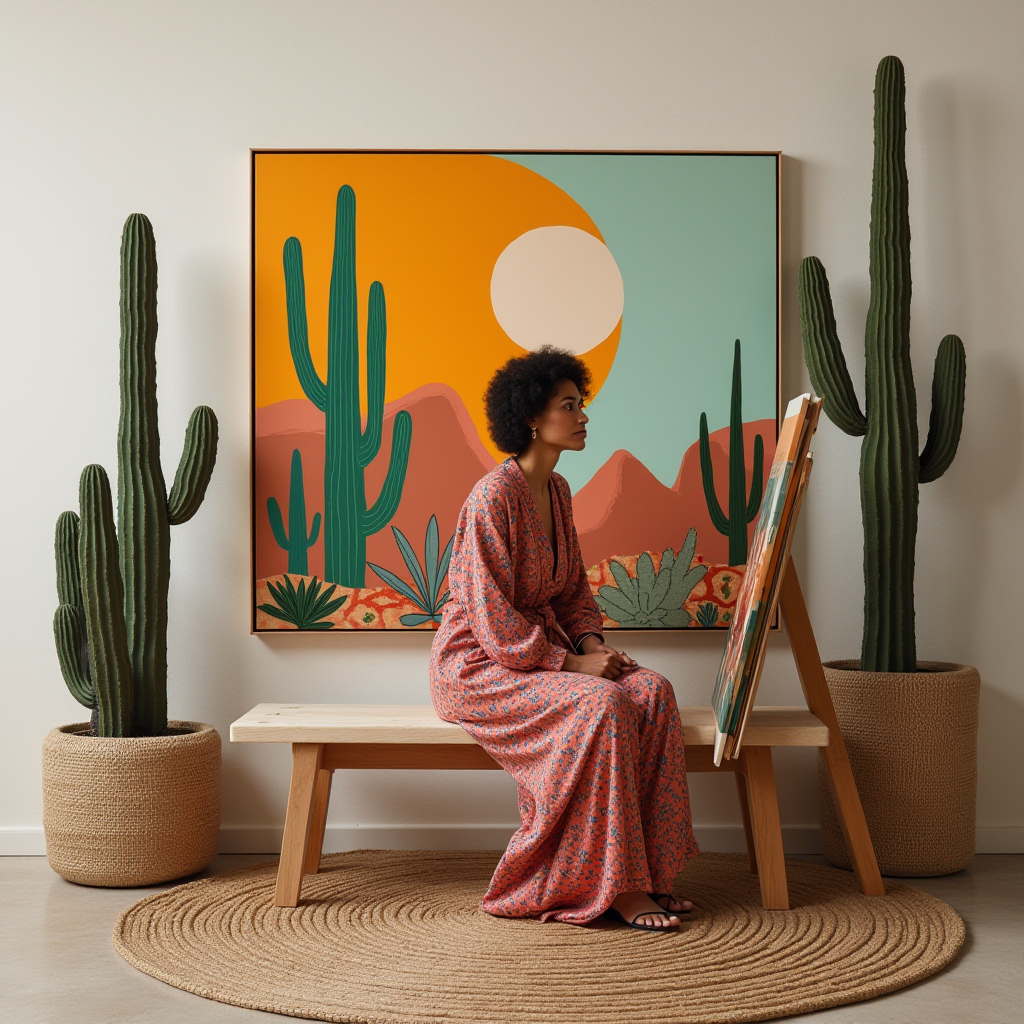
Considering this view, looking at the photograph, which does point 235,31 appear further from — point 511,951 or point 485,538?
point 511,951

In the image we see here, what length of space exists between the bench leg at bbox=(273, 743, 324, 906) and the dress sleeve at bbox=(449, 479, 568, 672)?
20.5 inches

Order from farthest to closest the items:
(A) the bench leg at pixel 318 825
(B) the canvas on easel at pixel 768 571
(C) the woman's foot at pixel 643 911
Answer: (A) the bench leg at pixel 318 825, (C) the woman's foot at pixel 643 911, (B) the canvas on easel at pixel 768 571

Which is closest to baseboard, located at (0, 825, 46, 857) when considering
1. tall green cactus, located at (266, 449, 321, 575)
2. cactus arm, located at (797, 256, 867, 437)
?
tall green cactus, located at (266, 449, 321, 575)

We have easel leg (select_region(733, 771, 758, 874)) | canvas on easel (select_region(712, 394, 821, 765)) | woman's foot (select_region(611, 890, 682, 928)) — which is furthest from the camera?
easel leg (select_region(733, 771, 758, 874))

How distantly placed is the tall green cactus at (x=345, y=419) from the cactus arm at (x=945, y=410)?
1.53 meters

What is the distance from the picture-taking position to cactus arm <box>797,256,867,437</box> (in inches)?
118

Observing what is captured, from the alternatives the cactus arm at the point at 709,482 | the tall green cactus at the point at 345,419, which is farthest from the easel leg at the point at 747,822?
the tall green cactus at the point at 345,419

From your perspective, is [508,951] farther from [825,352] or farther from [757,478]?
[825,352]

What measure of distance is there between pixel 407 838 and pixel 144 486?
131cm

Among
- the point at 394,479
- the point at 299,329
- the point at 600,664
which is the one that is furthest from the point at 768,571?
the point at 299,329

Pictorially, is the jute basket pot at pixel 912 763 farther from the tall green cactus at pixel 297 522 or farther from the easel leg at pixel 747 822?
the tall green cactus at pixel 297 522

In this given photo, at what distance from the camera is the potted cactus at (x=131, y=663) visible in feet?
9.02

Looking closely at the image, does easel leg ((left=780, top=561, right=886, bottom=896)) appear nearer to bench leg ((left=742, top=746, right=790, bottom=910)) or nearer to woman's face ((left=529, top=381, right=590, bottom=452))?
bench leg ((left=742, top=746, right=790, bottom=910))

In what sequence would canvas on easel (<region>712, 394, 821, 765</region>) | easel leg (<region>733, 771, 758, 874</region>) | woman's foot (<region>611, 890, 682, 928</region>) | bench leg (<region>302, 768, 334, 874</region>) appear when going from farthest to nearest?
easel leg (<region>733, 771, 758, 874</region>) → bench leg (<region>302, 768, 334, 874</region>) → woman's foot (<region>611, 890, 682, 928</region>) → canvas on easel (<region>712, 394, 821, 765</region>)
